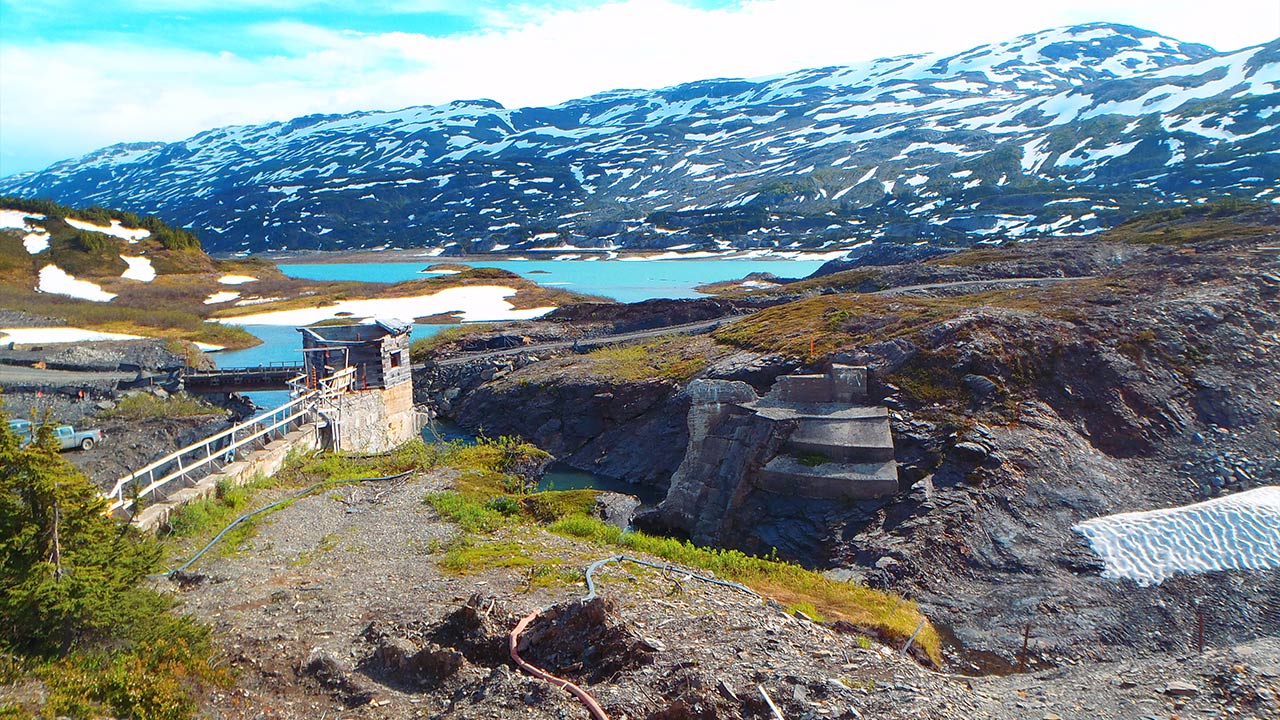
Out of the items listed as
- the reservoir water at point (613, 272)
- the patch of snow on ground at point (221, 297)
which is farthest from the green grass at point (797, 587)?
the patch of snow on ground at point (221, 297)

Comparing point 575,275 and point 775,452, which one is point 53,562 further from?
point 575,275

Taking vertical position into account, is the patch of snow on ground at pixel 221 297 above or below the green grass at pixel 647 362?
below

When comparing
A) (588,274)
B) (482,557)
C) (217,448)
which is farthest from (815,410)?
(588,274)

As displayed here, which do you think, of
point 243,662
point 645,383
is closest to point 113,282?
point 645,383

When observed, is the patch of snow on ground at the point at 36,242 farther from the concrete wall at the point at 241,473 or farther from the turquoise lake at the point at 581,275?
the concrete wall at the point at 241,473

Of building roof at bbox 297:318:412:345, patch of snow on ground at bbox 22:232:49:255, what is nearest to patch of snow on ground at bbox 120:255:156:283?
patch of snow on ground at bbox 22:232:49:255

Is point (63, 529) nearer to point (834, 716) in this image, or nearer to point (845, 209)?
point (834, 716)

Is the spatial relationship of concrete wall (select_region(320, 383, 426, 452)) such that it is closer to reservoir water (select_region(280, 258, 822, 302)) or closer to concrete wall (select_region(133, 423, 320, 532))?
concrete wall (select_region(133, 423, 320, 532))
